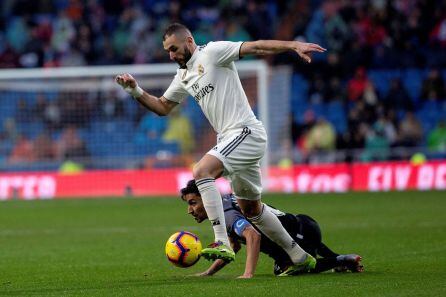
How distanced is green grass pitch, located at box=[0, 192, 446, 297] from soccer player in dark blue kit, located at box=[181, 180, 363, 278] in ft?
Result: 0.64

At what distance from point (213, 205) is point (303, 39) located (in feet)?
70.1

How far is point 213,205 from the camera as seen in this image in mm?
9242

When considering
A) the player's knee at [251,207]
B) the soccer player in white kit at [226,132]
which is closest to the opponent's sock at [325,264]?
the soccer player in white kit at [226,132]

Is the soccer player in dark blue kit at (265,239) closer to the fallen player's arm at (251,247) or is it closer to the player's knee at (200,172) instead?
the fallen player's arm at (251,247)

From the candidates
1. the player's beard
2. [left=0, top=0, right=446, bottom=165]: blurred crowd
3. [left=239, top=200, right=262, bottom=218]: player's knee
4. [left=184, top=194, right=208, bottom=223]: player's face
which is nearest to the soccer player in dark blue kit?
[left=184, top=194, right=208, bottom=223]: player's face

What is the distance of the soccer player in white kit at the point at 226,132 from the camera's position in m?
9.28

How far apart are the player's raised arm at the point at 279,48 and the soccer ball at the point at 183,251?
185cm

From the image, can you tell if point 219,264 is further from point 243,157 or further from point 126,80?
point 126,80

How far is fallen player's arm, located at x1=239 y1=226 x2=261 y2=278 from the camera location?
31.2 ft

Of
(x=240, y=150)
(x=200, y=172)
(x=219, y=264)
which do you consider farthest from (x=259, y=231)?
(x=200, y=172)

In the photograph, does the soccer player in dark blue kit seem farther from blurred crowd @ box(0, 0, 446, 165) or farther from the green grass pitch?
blurred crowd @ box(0, 0, 446, 165)

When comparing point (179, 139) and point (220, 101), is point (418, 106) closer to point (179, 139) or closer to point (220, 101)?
point (179, 139)

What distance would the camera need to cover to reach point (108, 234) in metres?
16.4

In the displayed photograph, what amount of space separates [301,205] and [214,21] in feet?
39.6
